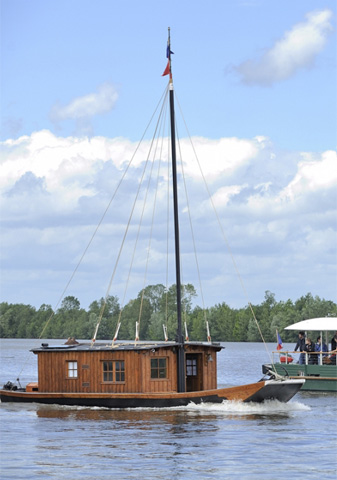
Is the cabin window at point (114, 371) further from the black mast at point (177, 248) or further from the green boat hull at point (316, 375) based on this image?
the green boat hull at point (316, 375)

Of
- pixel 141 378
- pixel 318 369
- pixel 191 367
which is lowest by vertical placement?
pixel 318 369

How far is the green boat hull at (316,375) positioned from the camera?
4162 centimetres

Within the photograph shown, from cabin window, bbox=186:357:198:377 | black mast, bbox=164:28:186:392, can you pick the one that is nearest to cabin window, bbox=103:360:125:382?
black mast, bbox=164:28:186:392

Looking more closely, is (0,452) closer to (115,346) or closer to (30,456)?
(30,456)

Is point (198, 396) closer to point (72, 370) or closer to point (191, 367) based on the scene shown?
point (191, 367)

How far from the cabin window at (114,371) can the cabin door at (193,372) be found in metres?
3.00

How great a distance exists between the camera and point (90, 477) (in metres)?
21.9

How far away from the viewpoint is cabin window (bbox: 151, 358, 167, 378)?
3331 cm

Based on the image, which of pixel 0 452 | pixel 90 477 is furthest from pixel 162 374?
pixel 90 477

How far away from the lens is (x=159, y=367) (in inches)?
1315

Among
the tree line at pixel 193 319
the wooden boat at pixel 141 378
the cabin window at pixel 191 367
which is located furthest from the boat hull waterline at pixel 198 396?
the tree line at pixel 193 319

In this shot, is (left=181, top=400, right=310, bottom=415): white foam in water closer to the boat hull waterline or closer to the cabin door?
the boat hull waterline

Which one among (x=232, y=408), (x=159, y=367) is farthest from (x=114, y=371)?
(x=232, y=408)

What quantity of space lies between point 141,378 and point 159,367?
86cm
